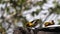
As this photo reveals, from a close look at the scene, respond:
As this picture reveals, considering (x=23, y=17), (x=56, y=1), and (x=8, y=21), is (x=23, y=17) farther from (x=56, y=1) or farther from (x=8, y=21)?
(x=56, y=1)

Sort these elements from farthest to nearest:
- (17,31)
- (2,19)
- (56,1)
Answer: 1. (2,19)
2. (56,1)
3. (17,31)

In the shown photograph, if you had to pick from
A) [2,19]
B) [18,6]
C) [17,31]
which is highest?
[18,6]

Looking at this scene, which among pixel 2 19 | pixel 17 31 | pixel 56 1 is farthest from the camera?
pixel 2 19

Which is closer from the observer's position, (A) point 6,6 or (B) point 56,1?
(B) point 56,1

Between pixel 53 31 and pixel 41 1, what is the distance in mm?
645

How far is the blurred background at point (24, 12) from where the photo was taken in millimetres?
1400

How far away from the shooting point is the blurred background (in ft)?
4.59

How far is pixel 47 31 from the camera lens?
863mm

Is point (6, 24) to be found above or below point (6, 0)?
below

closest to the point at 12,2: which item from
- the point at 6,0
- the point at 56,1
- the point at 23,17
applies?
the point at 6,0

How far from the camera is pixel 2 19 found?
1.51 m

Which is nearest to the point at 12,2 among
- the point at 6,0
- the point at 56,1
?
the point at 6,0

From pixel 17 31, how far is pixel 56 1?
59cm

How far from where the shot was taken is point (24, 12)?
1.47m
